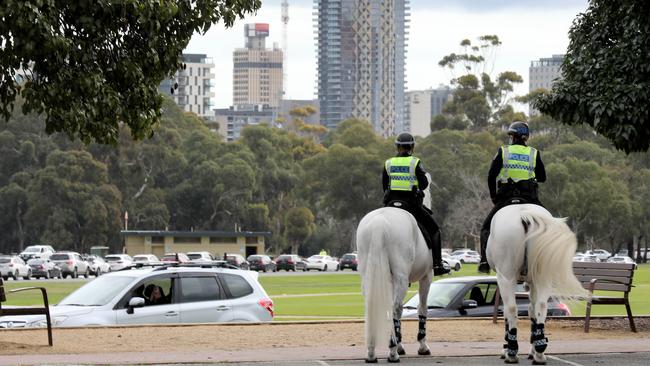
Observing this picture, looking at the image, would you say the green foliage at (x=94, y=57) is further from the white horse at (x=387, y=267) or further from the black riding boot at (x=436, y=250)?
the black riding boot at (x=436, y=250)

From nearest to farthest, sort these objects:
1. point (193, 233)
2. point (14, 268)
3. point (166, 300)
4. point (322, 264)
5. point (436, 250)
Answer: point (436, 250)
point (166, 300)
point (14, 268)
point (322, 264)
point (193, 233)

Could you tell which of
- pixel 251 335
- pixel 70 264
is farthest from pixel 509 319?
pixel 70 264

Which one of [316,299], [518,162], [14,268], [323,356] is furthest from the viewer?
[14,268]

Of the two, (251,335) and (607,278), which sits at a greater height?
(607,278)

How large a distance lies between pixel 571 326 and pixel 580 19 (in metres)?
4.83

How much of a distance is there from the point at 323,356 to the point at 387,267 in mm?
Answer: 1208

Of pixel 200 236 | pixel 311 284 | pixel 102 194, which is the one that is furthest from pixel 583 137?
pixel 311 284

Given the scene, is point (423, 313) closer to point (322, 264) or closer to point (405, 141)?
point (405, 141)

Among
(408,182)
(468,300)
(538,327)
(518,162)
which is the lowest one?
(468,300)

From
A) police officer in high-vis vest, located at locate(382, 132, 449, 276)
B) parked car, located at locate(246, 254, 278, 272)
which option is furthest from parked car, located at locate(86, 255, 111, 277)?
police officer in high-vis vest, located at locate(382, 132, 449, 276)

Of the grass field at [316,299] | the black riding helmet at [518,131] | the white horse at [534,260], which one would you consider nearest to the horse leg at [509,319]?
the white horse at [534,260]

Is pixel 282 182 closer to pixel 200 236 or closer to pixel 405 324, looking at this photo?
pixel 200 236

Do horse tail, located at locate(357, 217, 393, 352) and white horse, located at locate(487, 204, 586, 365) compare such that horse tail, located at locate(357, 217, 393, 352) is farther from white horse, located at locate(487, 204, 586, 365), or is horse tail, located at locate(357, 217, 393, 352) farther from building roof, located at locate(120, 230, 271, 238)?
building roof, located at locate(120, 230, 271, 238)

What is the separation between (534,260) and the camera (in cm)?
1401
